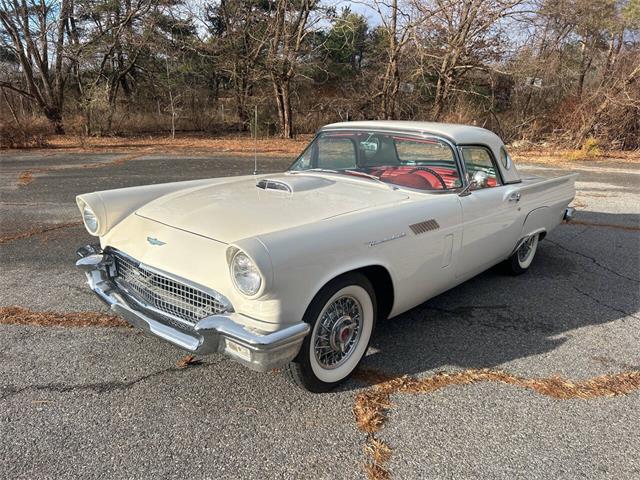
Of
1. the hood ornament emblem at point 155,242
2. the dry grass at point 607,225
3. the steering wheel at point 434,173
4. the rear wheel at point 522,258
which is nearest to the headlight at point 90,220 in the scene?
the hood ornament emblem at point 155,242

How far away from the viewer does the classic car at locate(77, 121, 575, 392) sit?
2277 mm

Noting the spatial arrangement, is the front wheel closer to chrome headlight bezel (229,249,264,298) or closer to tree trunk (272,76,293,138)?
chrome headlight bezel (229,249,264,298)

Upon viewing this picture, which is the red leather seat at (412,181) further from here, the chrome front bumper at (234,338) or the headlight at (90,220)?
the headlight at (90,220)

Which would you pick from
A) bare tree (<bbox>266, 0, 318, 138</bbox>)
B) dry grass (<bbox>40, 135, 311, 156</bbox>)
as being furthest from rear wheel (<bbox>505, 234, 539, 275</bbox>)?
bare tree (<bbox>266, 0, 318, 138</bbox>)

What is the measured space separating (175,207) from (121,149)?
1469 centimetres

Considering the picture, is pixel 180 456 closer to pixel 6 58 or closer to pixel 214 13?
pixel 214 13

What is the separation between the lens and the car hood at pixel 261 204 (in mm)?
2629

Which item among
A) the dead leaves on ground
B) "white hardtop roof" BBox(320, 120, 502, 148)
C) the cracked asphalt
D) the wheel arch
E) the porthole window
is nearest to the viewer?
the cracked asphalt

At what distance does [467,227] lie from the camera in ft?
11.3

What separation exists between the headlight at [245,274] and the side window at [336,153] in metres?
A: 2.01

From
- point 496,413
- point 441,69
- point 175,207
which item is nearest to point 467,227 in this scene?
point 496,413

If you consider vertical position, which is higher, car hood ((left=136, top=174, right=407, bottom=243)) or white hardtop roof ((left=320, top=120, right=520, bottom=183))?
white hardtop roof ((left=320, top=120, right=520, bottom=183))

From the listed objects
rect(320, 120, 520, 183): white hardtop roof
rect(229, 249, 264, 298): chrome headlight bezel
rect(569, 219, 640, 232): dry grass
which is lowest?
rect(569, 219, 640, 232): dry grass

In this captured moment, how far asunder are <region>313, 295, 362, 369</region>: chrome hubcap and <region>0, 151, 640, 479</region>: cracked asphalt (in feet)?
0.70
